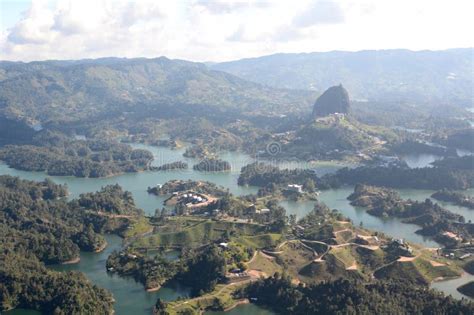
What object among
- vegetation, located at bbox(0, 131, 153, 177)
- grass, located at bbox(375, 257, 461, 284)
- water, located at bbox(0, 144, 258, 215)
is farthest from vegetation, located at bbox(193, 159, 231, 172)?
grass, located at bbox(375, 257, 461, 284)

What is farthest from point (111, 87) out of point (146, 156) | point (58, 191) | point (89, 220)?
point (89, 220)

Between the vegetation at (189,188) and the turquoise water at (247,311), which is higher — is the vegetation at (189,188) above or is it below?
above

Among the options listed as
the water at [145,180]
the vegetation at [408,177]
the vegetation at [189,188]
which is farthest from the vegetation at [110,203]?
the vegetation at [408,177]

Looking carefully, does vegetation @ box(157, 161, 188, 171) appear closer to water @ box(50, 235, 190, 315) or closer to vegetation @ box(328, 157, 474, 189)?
vegetation @ box(328, 157, 474, 189)

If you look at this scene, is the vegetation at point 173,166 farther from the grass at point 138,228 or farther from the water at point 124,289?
the water at point 124,289

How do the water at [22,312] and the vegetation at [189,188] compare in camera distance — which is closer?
the water at [22,312]

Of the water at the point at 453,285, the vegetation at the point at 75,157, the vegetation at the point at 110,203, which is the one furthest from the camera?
the vegetation at the point at 75,157

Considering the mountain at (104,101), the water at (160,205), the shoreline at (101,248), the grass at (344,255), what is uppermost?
the mountain at (104,101)
